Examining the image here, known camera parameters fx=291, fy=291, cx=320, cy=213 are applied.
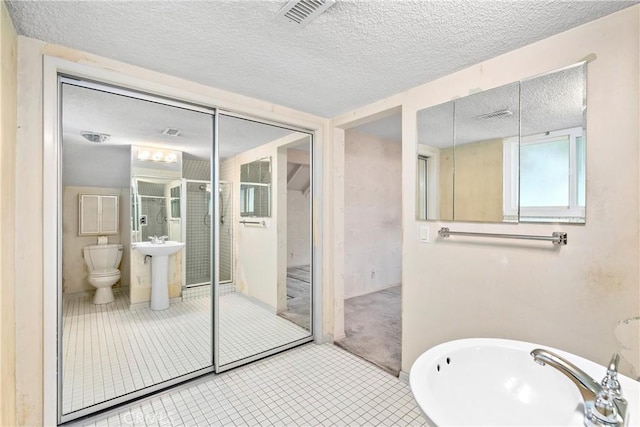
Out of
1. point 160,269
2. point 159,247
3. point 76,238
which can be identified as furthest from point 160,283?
point 76,238

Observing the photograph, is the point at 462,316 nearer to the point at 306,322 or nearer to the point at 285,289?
the point at 306,322

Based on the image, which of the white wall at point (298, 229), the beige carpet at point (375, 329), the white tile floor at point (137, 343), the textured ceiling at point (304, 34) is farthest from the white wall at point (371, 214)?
the textured ceiling at point (304, 34)

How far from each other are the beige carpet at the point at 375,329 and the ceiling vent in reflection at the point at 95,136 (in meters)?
2.56

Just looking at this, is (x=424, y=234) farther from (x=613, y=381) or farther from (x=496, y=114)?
(x=613, y=381)

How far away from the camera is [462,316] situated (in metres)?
1.90

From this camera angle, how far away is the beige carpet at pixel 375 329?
253 cm

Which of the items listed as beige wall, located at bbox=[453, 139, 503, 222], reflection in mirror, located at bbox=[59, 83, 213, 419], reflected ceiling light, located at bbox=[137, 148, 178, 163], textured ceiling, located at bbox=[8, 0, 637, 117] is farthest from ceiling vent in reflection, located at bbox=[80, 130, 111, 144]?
beige wall, located at bbox=[453, 139, 503, 222]

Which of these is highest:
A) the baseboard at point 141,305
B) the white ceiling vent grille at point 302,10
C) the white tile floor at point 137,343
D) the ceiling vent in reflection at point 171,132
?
the white ceiling vent grille at point 302,10

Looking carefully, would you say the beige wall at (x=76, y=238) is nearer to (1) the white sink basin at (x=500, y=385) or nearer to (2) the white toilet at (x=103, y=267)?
(2) the white toilet at (x=103, y=267)

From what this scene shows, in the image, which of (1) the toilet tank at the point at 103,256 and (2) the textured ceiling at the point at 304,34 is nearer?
(2) the textured ceiling at the point at 304,34

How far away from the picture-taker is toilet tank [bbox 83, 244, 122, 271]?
78.4 inches

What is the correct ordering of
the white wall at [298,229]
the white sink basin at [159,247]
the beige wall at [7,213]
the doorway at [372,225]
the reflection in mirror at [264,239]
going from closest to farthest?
the beige wall at [7,213] < the white sink basin at [159,247] < the reflection in mirror at [264,239] < the white wall at [298,229] < the doorway at [372,225]

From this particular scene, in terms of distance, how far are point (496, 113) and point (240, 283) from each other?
2.40m

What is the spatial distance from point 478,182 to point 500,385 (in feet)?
3.79
